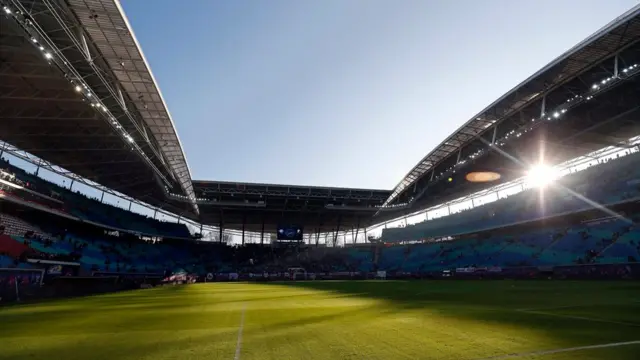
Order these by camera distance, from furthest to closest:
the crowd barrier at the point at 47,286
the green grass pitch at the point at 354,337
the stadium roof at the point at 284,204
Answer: the stadium roof at the point at 284,204, the crowd barrier at the point at 47,286, the green grass pitch at the point at 354,337

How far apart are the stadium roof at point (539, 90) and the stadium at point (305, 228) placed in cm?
17

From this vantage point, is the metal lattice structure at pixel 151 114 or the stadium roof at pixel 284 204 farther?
the stadium roof at pixel 284 204

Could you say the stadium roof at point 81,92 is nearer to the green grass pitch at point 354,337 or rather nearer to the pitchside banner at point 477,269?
the green grass pitch at point 354,337

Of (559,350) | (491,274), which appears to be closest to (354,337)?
(559,350)

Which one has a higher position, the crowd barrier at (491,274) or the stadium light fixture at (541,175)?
the stadium light fixture at (541,175)

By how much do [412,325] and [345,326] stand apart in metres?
1.77

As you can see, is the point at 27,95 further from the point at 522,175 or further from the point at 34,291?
the point at 522,175

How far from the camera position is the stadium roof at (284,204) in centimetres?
5589

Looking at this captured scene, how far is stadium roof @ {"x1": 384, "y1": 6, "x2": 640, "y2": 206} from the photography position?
902 inches

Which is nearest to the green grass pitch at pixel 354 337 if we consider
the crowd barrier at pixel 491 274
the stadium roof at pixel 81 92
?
the stadium roof at pixel 81 92

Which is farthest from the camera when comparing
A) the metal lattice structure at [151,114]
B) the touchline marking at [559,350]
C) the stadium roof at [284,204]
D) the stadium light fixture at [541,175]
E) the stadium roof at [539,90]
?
the stadium roof at [284,204]

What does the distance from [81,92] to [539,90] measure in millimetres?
37617

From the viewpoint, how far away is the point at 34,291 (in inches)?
951

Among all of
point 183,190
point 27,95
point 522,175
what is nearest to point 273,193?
point 183,190
